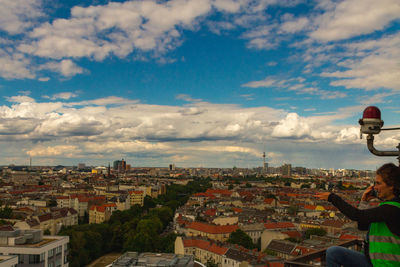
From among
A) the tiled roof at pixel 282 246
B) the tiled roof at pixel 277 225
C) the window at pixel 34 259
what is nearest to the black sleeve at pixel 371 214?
the window at pixel 34 259

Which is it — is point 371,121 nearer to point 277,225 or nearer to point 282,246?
point 282,246

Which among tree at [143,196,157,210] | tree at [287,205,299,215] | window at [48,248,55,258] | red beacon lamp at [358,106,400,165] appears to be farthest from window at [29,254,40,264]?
tree at [287,205,299,215]

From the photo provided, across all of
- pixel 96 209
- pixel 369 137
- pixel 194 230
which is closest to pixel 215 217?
pixel 194 230

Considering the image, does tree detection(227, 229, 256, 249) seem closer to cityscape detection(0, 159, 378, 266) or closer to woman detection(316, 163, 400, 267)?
cityscape detection(0, 159, 378, 266)

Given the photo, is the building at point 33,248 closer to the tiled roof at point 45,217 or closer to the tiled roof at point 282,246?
the tiled roof at point 282,246

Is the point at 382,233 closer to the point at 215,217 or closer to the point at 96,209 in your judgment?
the point at 215,217

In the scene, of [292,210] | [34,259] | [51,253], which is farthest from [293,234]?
[34,259]
